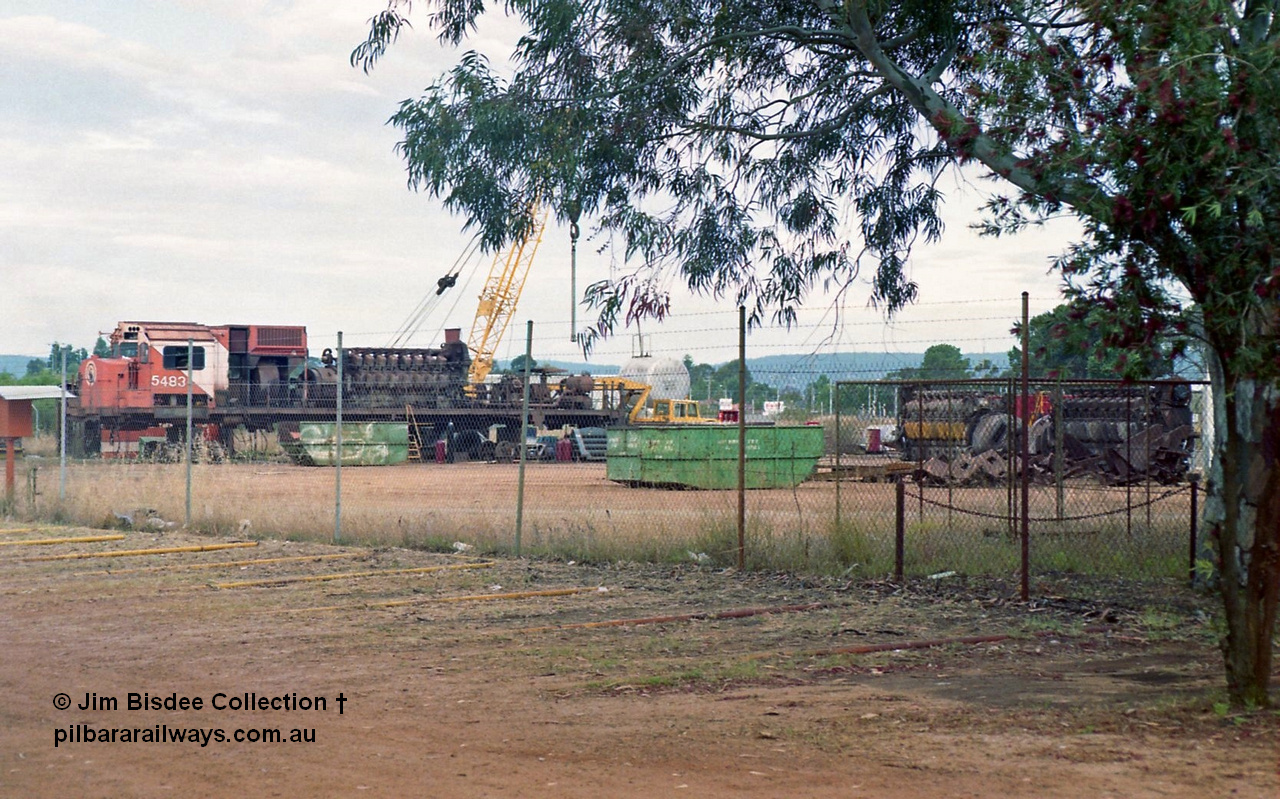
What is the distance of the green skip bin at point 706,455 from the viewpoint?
884 inches

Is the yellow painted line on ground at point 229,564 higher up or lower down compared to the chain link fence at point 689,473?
lower down

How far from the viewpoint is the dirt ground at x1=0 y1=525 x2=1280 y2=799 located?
16.8 feet

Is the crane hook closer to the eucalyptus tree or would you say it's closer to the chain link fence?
the chain link fence

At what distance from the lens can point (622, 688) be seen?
6.89 meters

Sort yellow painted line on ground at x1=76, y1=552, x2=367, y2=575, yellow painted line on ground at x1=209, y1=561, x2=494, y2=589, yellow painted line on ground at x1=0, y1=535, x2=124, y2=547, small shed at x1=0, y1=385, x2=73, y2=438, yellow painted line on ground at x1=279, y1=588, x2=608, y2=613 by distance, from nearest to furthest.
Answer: yellow painted line on ground at x1=279, y1=588, x2=608, y2=613
yellow painted line on ground at x1=209, y1=561, x2=494, y2=589
yellow painted line on ground at x1=76, y1=552, x2=367, y2=575
yellow painted line on ground at x1=0, y1=535, x2=124, y2=547
small shed at x1=0, y1=385, x2=73, y2=438

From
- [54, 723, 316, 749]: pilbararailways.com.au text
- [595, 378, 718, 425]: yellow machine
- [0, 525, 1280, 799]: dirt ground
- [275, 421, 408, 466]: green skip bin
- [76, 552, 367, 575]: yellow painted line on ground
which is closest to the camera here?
[0, 525, 1280, 799]: dirt ground

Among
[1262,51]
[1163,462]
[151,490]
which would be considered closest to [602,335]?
[1262,51]

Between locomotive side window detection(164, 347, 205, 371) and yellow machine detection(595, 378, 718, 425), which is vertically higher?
locomotive side window detection(164, 347, 205, 371)

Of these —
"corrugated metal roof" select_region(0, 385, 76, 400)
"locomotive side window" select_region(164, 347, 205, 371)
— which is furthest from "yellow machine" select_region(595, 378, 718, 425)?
"corrugated metal roof" select_region(0, 385, 76, 400)

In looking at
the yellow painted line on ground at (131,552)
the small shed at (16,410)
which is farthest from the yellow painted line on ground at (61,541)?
the small shed at (16,410)

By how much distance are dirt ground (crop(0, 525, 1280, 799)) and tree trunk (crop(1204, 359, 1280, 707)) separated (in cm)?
24

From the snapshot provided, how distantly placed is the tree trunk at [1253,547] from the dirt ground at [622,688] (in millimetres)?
241

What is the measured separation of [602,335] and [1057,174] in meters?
5.79

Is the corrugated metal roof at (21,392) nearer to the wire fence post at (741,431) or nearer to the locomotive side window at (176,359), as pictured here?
the wire fence post at (741,431)
